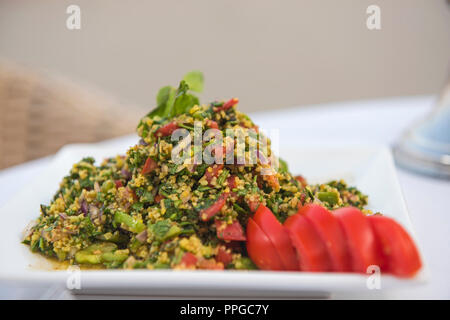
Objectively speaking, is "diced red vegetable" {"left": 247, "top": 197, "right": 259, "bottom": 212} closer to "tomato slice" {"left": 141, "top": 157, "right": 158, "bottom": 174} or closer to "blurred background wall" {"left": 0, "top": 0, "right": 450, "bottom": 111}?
"tomato slice" {"left": 141, "top": 157, "right": 158, "bottom": 174}

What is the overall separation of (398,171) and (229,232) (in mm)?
1665

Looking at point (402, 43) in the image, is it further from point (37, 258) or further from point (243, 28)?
point (37, 258)

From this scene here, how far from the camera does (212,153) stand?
1.65 meters

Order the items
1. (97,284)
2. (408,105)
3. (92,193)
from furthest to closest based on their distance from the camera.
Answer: (408,105)
(92,193)
(97,284)

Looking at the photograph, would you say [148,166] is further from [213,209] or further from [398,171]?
[398,171]

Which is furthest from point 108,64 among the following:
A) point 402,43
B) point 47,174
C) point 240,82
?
point 47,174

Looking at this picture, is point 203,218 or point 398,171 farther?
point 398,171

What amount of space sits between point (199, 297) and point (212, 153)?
54 cm

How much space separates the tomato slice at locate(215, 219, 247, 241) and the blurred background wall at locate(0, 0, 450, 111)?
6.44 m

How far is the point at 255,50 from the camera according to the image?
28.5 feet

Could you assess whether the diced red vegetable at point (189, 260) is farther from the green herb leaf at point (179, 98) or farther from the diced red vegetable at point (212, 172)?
the green herb leaf at point (179, 98)

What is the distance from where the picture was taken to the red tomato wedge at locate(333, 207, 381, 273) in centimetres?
126

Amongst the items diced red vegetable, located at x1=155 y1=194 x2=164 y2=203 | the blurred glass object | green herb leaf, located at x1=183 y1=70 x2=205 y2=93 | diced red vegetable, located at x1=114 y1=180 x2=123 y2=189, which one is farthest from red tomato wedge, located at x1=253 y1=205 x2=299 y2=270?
the blurred glass object

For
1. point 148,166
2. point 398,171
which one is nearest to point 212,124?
point 148,166
